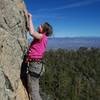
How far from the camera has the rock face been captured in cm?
1034

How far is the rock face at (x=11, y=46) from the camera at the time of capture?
10.3 metres

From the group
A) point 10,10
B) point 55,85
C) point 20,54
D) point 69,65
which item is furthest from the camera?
point 69,65

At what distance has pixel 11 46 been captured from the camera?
10.7m

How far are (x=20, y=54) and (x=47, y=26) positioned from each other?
144cm

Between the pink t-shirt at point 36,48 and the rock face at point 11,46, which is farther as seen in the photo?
the pink t-shirt at point 36,48

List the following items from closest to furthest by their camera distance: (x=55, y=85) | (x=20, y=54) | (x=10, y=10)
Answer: (x=10, y=10), (x=20, y=54), (x=55, y=85)

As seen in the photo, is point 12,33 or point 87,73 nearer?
point 12,33

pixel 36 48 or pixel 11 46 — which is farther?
pixel 36 48

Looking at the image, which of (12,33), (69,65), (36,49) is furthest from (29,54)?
(69,65)

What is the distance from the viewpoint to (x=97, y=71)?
16075 centimetres

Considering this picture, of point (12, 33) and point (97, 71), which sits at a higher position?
point (12, 33)

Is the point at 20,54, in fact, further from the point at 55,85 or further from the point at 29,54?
the point at 55,85

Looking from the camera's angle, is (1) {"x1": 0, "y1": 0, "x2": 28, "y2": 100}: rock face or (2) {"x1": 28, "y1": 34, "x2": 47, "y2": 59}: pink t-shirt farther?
(2) {"x1": 28, "y1": 34, "x2": 47, "y2": 59}: pink t-shirt

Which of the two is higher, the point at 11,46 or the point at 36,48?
the point at 11,46
